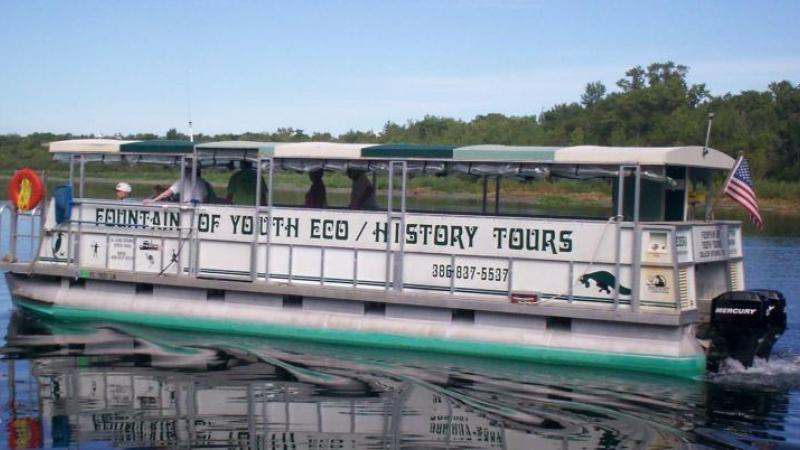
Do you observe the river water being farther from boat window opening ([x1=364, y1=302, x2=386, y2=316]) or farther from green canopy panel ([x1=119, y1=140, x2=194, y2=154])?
green canopy panel ([x1=119, y1=140, x2=194, y2=154])

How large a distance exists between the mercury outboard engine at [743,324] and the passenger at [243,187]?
22.0 ft

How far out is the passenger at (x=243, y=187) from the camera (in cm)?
1609

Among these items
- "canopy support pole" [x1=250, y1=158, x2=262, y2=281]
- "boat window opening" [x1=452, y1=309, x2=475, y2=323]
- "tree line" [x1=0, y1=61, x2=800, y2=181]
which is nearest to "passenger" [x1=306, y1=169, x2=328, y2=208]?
"canopy support pole" [x1=250, y1=158, x2=262, y2=281]

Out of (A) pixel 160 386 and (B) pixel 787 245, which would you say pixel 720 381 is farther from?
(B) pixel 787 245

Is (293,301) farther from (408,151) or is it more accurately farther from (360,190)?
(408,151)

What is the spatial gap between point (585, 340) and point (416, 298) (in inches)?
89.7

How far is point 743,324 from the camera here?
1327 centimetres

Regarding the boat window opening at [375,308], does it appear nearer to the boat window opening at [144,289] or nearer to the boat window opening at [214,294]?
the boat window opening at [214,294]

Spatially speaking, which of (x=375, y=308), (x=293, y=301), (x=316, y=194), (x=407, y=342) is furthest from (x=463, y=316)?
(x=316, y=194)

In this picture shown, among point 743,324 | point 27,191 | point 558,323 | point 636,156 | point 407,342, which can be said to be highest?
point 636,156

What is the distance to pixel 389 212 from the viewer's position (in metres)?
14.5

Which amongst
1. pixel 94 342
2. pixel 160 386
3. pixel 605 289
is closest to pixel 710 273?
pixel 605 289

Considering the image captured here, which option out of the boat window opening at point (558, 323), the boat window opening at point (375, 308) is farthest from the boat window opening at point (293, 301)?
the boat window opening at point (558, 323)

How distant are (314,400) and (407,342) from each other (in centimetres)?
281
